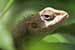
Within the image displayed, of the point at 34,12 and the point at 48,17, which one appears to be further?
the point at 34,12

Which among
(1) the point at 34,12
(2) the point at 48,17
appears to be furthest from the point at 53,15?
(1) the point at 34,12

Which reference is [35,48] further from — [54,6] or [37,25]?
[54,6]

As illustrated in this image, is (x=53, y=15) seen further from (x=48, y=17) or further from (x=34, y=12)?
(x=34, y=12)

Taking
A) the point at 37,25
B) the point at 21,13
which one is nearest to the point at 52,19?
the point at 37,25

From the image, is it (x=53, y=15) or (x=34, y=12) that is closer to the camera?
(x=53, y=15)

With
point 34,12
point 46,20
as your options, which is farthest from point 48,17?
point 34,12
